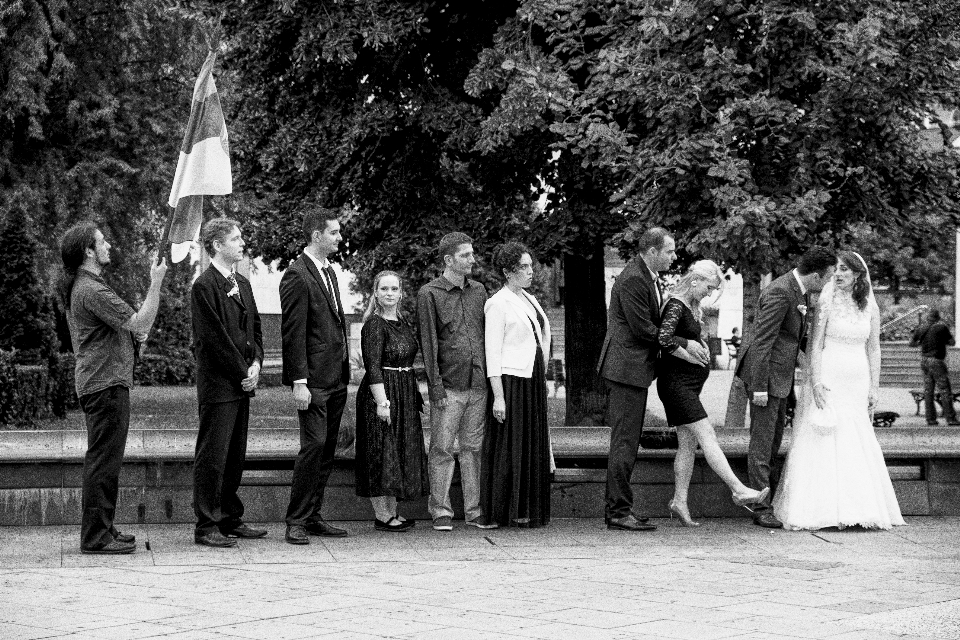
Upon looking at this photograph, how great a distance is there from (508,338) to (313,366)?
1.42m

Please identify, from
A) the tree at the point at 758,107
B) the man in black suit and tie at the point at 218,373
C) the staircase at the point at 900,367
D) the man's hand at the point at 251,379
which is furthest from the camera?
the staircase at the point at 900,367

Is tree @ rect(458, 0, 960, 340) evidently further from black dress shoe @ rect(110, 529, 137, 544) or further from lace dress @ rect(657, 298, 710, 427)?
black dress shoe @ rect(110, 529, 137, 544)

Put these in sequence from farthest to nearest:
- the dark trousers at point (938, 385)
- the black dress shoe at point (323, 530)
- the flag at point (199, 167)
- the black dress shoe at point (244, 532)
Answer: the dark trousers at point (938, 385), the black dress shoe at point (323, 530), the black dress shoe at point (244, 532), the flag at point (199, 167)

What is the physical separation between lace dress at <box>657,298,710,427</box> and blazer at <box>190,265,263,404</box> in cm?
280

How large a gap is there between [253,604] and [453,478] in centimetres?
326

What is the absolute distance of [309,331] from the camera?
9.02m

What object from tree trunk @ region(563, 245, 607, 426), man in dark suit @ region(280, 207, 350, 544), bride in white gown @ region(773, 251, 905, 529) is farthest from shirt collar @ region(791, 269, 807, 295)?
tree trunk @ region(563, 245, 607, 426)

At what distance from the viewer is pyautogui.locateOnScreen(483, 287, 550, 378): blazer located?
957 centimetres

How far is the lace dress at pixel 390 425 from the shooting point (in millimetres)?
9273

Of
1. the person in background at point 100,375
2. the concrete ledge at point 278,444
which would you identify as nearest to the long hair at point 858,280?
the concrete ledge at point 278,444

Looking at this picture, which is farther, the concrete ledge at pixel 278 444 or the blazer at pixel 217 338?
the concrete ledge at pixel 278 444

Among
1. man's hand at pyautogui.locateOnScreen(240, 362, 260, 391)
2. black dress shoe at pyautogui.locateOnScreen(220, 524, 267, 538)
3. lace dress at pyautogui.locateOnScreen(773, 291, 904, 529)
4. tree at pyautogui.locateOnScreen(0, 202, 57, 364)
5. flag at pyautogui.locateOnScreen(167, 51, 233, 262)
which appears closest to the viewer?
flag at pyautogui.locateOnScreen(167, 51, 233, 262)

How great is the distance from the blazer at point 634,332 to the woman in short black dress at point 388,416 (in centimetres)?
136

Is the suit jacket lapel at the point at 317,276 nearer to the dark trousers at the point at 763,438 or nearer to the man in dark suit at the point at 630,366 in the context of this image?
the man in dark suit at the point at 630,366
